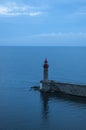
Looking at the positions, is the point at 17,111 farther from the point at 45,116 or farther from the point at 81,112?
the point at 81,112

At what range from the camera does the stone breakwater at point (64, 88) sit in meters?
49.4

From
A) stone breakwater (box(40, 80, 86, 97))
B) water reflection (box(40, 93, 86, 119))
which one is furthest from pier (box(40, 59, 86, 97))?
water reflection (box(40, 93, 86, 119))

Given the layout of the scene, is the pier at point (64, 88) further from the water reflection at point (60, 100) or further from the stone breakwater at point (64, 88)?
the water reflection at point (60, 100)

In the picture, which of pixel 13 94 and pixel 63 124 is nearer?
pixel 63 124

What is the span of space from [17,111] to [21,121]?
16.0 feet

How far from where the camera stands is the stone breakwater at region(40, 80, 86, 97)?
162 feet

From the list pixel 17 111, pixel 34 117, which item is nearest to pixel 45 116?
pixel 34 117

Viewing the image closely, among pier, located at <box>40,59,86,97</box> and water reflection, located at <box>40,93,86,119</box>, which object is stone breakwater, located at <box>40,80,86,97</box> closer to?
pier, located at <box>40,59,86,97</box>

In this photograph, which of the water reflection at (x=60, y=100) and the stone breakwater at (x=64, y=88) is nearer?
the water reflection at (x=60, y=100)

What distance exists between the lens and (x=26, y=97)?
52.3m

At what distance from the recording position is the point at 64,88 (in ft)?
171

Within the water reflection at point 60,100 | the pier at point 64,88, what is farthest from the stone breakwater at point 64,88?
the water reflection at point 60,100

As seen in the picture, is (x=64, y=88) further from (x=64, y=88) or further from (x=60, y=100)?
(x=60, y=100)

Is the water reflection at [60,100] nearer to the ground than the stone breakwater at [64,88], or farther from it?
nearer to the ground
